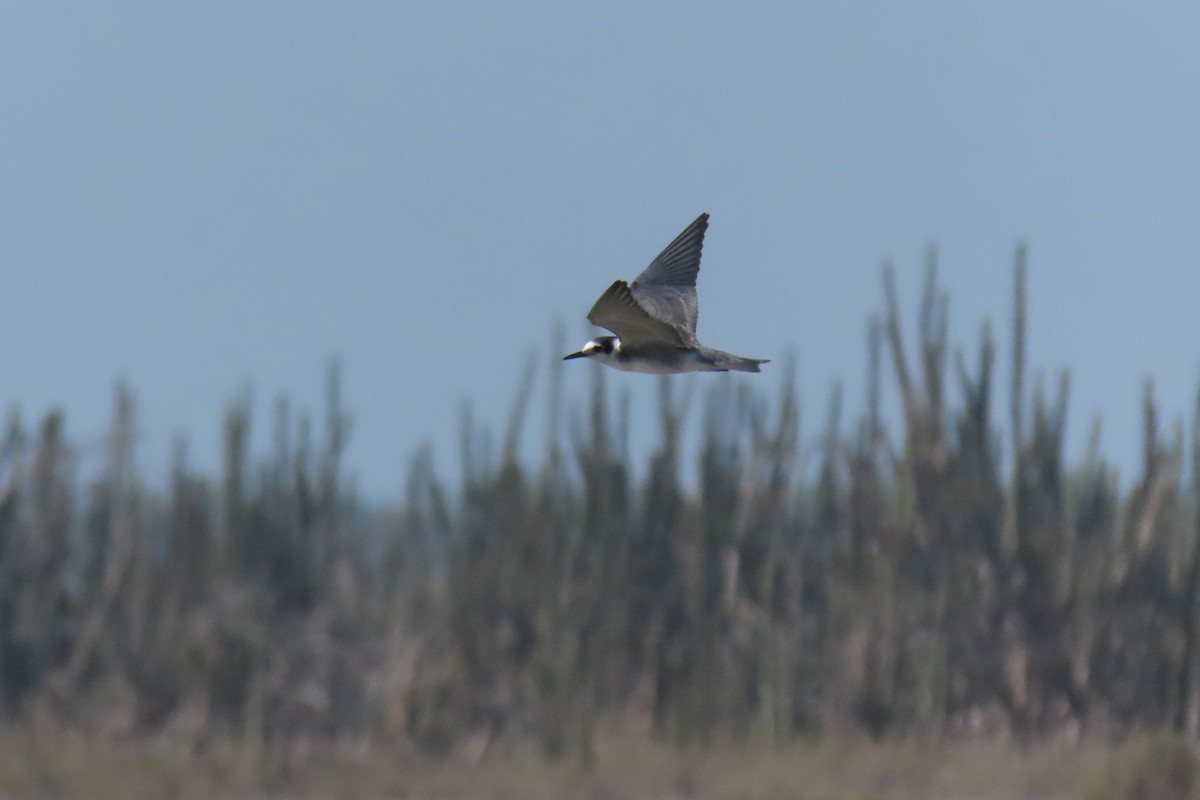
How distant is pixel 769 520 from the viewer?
1469 cm

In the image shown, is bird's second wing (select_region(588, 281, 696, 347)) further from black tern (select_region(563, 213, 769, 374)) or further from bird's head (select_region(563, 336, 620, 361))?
bird's head (select_region(563, 336, 620, 361))

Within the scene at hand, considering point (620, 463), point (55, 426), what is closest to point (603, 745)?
point (620, 463)

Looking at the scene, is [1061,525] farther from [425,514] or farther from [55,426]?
[55,426]

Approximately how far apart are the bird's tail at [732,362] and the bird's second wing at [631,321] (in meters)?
0.16

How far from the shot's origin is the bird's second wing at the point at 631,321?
20.1ft

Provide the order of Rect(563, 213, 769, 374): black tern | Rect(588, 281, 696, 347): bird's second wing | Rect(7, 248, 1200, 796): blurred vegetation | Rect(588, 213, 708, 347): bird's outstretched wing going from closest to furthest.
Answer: Rect(588, 281, 696, 347): bird's second wing, Rect(588, 213, 708, 347): bird's outstretched wing, Rect(563, 213, 769, 374): black tern, Rect(7, 248, 1200, 796): blurred vegetation

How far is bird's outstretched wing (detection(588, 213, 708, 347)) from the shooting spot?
21.3 feet

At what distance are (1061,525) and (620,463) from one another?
3529 mm

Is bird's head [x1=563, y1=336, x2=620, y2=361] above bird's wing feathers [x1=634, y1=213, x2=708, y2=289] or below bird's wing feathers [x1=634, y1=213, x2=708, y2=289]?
below

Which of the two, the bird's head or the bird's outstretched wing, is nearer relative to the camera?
the bird's outstretched wing

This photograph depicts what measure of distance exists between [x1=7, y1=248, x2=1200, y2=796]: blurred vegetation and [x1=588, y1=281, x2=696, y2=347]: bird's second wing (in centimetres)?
672

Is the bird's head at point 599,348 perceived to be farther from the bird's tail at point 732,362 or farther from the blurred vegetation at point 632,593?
the blurred vegetation at point 632,593

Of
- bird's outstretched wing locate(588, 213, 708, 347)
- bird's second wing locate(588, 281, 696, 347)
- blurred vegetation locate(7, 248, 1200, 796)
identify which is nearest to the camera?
bird's second wing locate(588, 281, 696, 347)

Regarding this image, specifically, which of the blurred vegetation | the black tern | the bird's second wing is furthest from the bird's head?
the blurred vegetation
